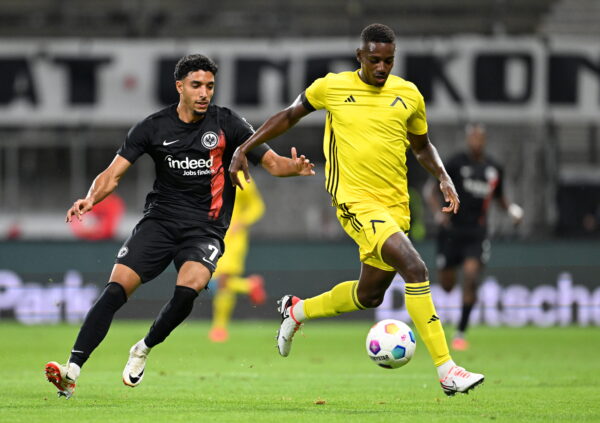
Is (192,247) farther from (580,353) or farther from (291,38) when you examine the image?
(291,38)

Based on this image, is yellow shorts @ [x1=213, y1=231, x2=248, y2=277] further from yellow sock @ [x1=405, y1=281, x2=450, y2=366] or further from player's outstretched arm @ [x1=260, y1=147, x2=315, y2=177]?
yellow sock @ [x1=405, y1=281, x2=450, y2=366]

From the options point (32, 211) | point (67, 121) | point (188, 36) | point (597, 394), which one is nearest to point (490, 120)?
point (188, 36)

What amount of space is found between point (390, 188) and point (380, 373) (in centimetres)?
321

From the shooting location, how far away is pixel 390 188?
8133 millimetres

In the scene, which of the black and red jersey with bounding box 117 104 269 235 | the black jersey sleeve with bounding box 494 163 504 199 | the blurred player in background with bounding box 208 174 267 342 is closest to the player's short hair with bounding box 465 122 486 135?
the black jersey sleeve with bounding box 494 163 504 199

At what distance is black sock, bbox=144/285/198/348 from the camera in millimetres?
7832

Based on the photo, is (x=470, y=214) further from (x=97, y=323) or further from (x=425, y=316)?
(x=97, y=323)

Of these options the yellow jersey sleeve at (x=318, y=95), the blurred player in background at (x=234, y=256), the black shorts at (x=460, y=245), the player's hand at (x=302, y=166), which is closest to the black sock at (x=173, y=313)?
the player's hand at (x=302, y=166)

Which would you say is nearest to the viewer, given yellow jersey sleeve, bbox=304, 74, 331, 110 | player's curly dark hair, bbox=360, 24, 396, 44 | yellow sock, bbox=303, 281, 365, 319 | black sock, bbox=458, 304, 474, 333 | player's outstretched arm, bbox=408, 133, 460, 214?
player's curly dark hair, bbox=360, 24, 396, 44

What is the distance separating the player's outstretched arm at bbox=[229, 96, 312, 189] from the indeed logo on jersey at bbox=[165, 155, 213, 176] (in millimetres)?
234

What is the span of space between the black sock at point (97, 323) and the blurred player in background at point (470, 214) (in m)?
6.76

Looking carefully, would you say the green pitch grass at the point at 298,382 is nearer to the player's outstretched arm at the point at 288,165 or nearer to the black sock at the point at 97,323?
the black sock at the point at 97,323

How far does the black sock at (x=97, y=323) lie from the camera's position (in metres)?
7.62

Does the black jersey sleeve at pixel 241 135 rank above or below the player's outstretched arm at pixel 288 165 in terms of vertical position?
above
